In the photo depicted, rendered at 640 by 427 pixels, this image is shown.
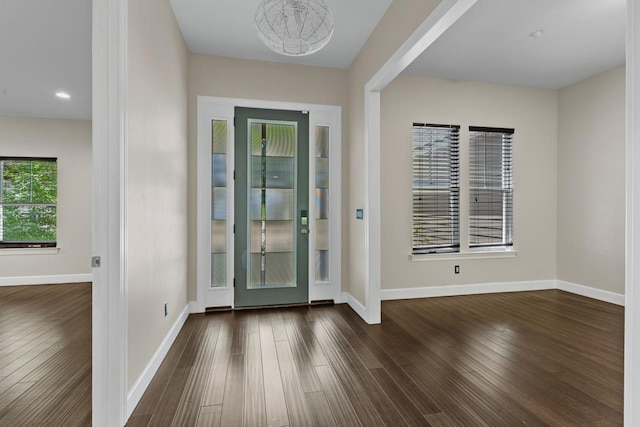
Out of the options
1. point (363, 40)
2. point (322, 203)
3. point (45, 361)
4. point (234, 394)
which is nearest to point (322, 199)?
point (322, 203)

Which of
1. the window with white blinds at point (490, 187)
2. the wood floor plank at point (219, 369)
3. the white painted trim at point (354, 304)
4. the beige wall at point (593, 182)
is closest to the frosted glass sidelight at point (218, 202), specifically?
the wood floor plank at point (219, 369)

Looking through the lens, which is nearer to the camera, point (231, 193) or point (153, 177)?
point (153, 177)

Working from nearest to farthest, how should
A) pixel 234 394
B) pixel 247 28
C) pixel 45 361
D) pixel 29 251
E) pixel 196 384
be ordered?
pixel 234 394
pixel 196 384
pixel 45 361
pixel 247 28
pixel 29 251

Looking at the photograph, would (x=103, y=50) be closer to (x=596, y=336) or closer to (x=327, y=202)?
(x=327, y=202)

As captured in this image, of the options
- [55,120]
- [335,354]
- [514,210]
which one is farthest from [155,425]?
[55,120]

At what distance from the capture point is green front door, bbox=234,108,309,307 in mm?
3750

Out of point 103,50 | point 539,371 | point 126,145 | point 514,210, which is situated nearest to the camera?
point 103,50

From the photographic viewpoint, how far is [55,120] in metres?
5.46

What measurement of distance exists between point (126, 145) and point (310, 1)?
1470 mm

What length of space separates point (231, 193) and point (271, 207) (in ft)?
1.65

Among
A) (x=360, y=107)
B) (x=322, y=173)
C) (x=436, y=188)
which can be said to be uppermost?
(x=360, y=107)

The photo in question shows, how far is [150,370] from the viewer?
2.18 metres

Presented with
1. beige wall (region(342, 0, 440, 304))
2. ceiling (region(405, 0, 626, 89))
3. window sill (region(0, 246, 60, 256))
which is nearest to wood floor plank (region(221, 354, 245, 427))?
beige wall (region(342, 0, 440, 304))

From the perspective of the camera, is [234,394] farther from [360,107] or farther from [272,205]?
[360,107]
